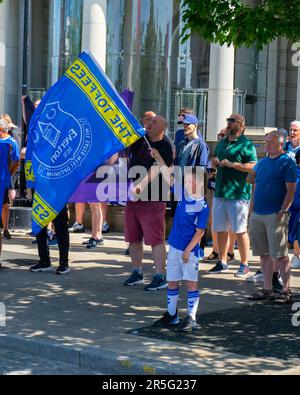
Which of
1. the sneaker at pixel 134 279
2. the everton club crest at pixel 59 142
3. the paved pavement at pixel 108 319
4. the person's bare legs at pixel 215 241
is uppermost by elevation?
the everton club crest at pixel 59 142

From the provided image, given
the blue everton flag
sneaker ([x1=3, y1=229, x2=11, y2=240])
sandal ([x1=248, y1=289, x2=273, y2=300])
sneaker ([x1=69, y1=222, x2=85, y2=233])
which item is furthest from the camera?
sneaker ([x1=69, y1=222, x2=85, y2=233])

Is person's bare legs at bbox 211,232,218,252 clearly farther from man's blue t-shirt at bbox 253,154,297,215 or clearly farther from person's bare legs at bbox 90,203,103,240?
man's blue t-shirt at bbox 253,154,297,215

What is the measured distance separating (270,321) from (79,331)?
76.9 inches

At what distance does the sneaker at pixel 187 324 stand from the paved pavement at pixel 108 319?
0.85 ft

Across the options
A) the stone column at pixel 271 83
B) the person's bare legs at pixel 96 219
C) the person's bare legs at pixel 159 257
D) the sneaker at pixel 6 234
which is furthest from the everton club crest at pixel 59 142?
the stone column at pixel 271 83

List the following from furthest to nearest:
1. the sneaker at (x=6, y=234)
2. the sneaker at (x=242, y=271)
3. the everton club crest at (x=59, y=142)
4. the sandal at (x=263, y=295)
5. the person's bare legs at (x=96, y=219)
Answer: the sneaker at (x=6, y=234) < the person's bare legs at (x=96, y=219) < the sneaker at (x=242, y=271) < the sandal at (x=263, y=295) < the everton club crest at (x=59, y=142)

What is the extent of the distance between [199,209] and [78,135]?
1.98 meters

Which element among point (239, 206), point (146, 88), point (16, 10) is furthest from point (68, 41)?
point (239, 206)

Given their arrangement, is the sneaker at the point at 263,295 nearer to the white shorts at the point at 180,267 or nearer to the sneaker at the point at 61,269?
the white shorts at the point at 180,267

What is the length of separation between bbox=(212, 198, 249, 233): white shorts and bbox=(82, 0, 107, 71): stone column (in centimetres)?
1019

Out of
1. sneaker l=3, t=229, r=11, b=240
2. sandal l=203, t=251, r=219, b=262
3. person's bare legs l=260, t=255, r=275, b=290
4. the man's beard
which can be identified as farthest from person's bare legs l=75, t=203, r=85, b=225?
person's bare legs l=260, t=255, r=275, b=290

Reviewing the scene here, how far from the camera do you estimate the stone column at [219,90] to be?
65.8ft

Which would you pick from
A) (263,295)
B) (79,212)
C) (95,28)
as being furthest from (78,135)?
(95,28)

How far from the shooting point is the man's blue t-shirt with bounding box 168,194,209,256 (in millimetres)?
8109
